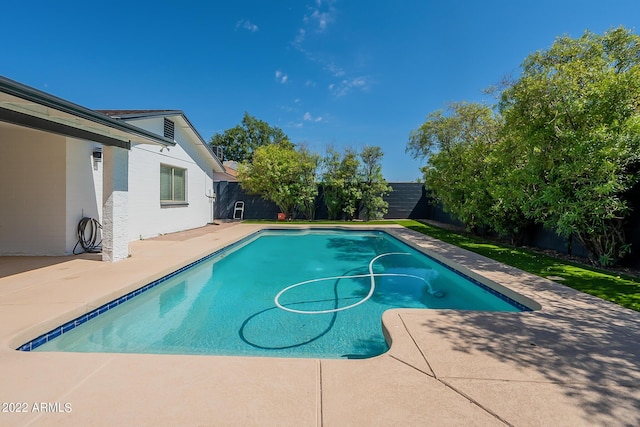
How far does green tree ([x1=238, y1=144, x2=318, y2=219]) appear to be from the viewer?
13.6m

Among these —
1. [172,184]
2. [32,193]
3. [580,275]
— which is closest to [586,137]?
[580,275]

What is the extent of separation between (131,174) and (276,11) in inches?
321

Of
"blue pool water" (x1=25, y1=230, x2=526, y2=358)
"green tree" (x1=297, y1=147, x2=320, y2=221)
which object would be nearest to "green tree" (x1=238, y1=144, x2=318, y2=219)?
"green tree" (x1=297, y1=147, x2=320, y2=221)

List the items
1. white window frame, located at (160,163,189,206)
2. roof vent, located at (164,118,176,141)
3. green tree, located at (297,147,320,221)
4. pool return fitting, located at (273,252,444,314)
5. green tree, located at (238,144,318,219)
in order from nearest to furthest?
pool return fitting, located at (273,252,444,314) < roof vent, located at (164,118,176,141) < white window frame, located at (160,163,189,206) < green tree, located at (238,144,318,219) < green tree, located at (297,147,320,221)

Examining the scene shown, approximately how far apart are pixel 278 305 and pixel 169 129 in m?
8.07

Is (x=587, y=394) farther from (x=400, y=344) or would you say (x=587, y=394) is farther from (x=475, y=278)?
(x=475, y=278)

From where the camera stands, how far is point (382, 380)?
6.15ft

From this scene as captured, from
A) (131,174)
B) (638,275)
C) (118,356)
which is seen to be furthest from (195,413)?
(131,174)

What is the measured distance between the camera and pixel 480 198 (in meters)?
8.09

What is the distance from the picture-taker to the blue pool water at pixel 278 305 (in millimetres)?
2994

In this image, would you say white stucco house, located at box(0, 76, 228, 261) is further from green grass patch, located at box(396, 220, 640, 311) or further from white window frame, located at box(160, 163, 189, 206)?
green grass patch, located at box(396, 220, 640, 311)

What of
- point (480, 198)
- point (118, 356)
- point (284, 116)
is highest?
point (284, 116)

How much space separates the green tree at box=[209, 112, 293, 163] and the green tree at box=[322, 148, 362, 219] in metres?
23.0

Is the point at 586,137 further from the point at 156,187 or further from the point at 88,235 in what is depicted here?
the point at 156,187
